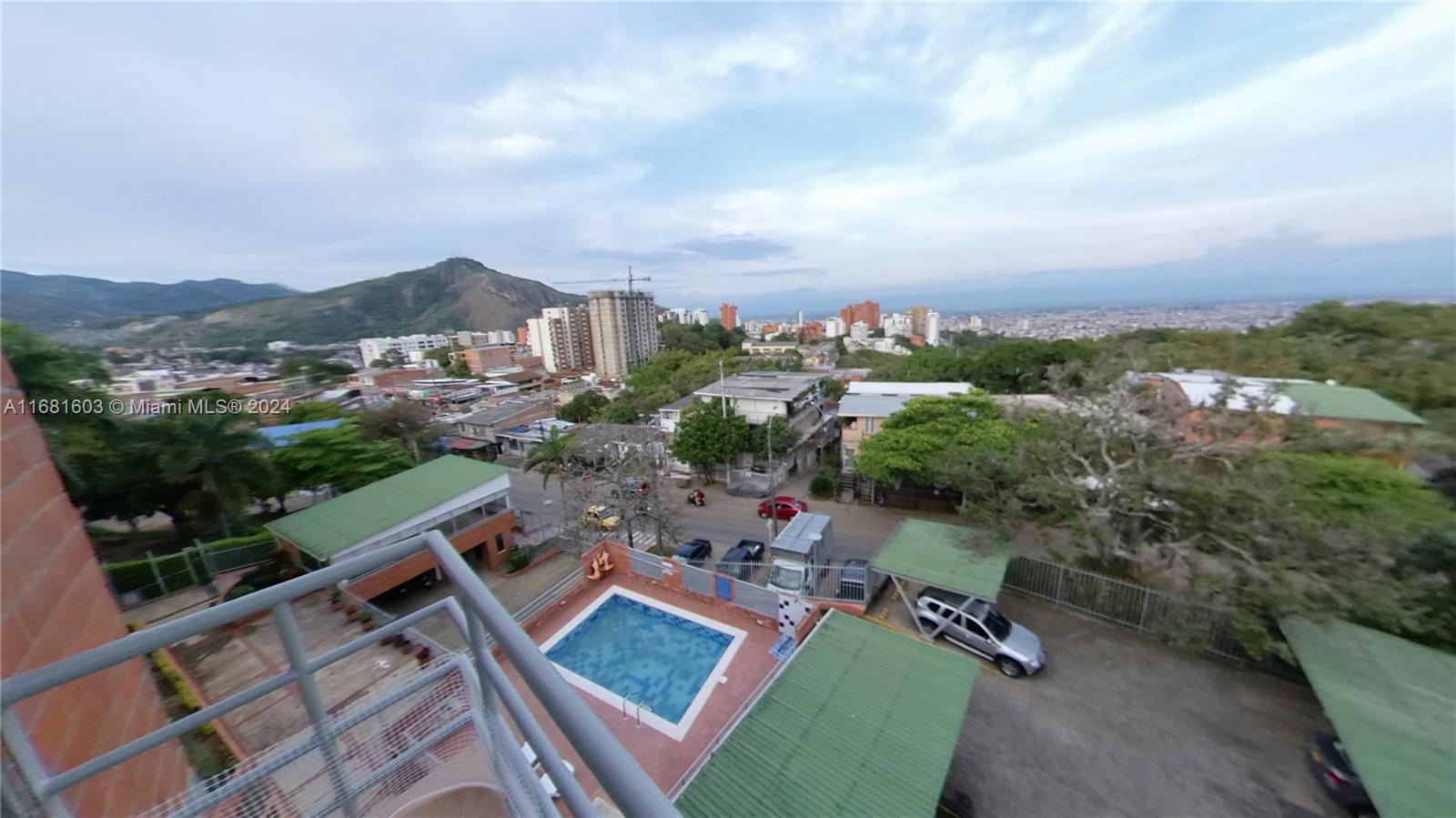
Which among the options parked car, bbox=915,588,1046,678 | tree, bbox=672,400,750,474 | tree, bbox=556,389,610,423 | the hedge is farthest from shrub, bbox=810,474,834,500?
the hedge

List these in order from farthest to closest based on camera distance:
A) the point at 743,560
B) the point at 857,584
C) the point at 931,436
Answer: the point at 931,436, the point at 743,560, the point at 857,584

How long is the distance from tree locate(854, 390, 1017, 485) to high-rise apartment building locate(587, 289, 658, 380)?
4032 cm

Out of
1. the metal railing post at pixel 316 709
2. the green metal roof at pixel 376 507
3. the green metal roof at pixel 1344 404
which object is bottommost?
the green metal roof at pixel 376 507

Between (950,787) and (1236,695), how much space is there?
4.56 metres

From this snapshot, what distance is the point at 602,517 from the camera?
12727 mm

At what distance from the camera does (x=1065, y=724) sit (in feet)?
21.7

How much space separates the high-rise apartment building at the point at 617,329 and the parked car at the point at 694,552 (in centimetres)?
3996

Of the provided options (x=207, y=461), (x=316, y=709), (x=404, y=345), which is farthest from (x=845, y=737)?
(x=404, y=345)

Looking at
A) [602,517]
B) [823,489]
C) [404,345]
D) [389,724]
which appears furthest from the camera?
[404,345]

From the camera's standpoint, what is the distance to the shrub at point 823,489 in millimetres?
15578

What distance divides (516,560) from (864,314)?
95736 mm

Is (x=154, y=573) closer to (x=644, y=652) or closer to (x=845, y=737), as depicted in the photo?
(x=644, y=652)

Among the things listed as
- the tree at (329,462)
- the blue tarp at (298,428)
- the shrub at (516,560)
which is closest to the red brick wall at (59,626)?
the shrub at (516,560)

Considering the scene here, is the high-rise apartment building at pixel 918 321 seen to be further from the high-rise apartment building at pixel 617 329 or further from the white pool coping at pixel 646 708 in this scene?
the white pool coping at pixel 646 708
